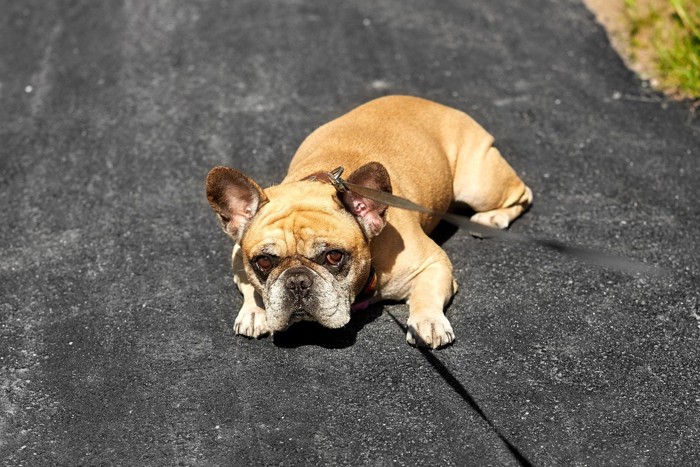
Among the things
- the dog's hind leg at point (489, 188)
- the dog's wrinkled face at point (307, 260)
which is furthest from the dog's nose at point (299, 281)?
the dog's hind leg at point (489, 188)

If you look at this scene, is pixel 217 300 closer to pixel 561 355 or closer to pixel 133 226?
pixel 133 226

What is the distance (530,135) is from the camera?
25.2ft

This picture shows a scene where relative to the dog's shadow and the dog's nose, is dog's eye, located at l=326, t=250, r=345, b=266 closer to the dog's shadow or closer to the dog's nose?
the dog's nose

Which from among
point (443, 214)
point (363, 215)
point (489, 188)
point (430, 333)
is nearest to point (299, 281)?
point (363, 215)

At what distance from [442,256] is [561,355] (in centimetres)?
101

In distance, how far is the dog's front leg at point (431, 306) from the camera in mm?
5277

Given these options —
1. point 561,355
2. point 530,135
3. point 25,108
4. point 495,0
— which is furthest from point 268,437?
point 495,0

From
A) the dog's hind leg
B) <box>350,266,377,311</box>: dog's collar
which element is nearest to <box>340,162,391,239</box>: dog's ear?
<box>350,266,377,311</box>: dog's collar

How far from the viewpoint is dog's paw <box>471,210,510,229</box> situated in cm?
655

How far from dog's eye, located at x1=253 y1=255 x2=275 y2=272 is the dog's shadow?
586 millimetres

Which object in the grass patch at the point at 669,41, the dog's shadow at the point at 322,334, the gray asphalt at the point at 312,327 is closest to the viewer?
the gray asphalt at the point at 312,327

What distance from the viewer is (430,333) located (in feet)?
17.3

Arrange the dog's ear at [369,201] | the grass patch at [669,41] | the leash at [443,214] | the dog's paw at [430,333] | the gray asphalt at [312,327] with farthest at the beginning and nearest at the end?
1. the grass patch at [669,41]
2. the dog's paw at [430,333]
3. the dog's ear at [369,201]
4. the gray asphalt at [312,327]
5. the leash at [443,214]

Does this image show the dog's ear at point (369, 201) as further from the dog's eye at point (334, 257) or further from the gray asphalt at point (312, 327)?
the gray asphalt at point (312, 327)
